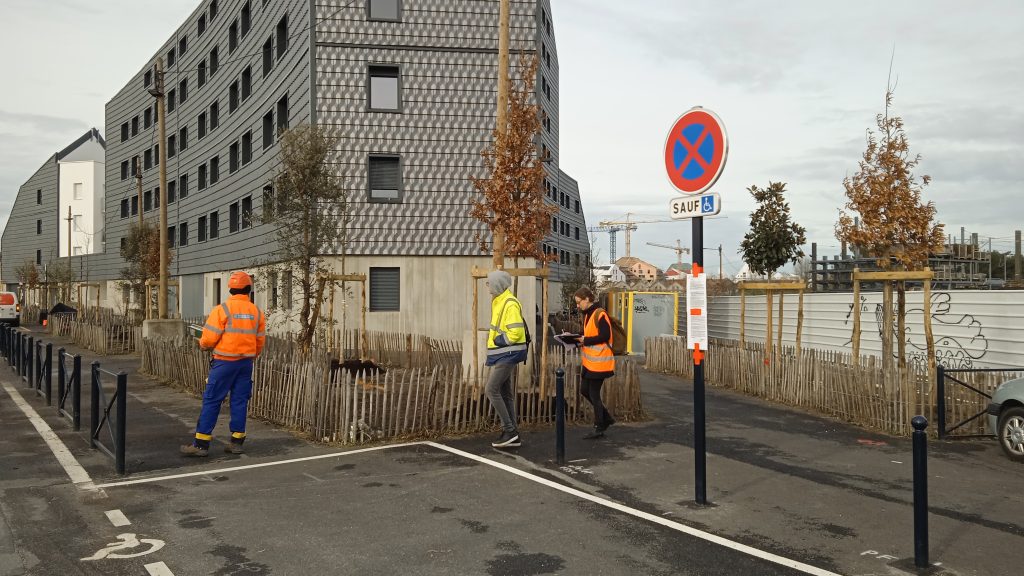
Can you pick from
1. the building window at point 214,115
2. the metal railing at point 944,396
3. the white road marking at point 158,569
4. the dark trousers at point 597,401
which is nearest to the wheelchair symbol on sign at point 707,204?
the dark trousers at point 597,401

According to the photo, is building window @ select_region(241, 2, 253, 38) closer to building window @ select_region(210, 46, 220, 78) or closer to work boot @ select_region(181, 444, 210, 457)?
building window @ select_region(210, 46, 220, 78)

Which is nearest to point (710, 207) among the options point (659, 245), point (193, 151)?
point (193, 151)

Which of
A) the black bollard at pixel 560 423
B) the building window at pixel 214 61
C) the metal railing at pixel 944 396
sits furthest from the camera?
the building window at pixel 214 61

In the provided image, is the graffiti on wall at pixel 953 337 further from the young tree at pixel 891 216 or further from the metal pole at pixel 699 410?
the metal pole at pixel 699 410

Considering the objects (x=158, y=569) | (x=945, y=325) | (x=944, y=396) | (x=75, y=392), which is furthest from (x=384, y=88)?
(x=158, y=569)

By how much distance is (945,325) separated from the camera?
14281 mm

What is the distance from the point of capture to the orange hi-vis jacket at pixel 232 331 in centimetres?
787

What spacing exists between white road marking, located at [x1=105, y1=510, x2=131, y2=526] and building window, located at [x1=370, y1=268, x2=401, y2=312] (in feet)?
62.1

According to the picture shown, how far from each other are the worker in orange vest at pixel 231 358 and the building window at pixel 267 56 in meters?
22.8

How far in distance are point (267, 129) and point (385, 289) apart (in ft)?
28.5

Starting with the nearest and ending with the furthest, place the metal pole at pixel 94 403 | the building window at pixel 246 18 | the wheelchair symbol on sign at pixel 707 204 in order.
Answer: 1. the wheelchair symbol on sign at pixel 707 204
2. the metal pole at pixel 94 403
3. the building window at pixel 246 18

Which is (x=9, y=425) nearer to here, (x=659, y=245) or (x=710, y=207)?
(x=710, y=207)

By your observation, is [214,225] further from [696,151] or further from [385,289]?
[696,151]

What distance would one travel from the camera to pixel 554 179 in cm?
4541
